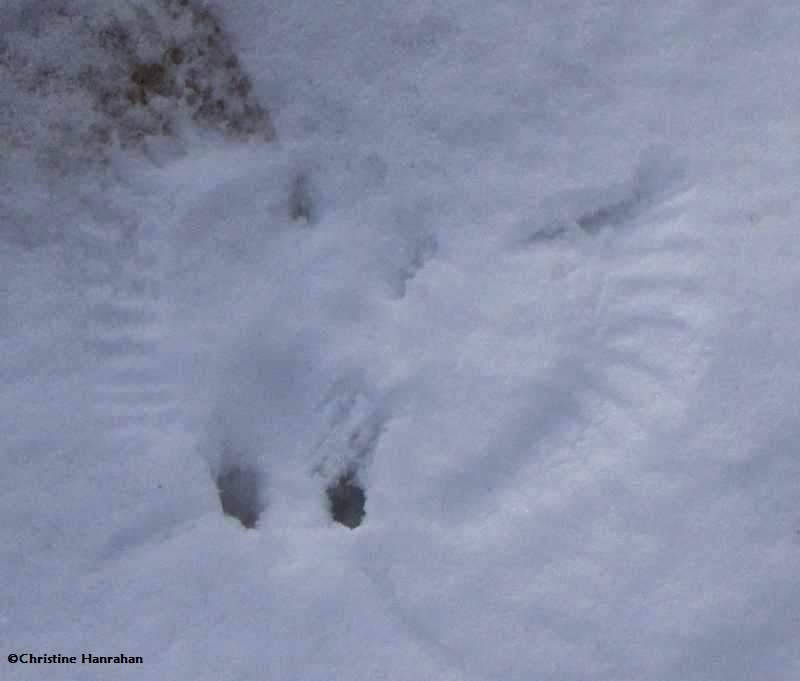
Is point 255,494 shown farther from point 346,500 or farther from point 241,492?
point 346,500

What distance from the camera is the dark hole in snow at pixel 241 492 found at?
3.96 feet

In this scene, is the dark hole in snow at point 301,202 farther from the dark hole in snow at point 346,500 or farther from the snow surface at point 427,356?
the dark hole in snow at point 346,500

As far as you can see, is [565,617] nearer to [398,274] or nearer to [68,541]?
[398,274]

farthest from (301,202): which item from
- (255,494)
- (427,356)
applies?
(255,494)

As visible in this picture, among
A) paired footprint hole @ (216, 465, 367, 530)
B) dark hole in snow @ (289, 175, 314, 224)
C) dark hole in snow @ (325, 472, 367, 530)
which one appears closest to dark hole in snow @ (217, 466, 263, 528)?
paired footprint hole @ (216, 465, 367, 530)

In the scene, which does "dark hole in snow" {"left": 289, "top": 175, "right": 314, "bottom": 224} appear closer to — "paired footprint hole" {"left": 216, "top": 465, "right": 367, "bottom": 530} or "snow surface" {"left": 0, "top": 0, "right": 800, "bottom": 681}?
"snow surface" {"left": 0, "top": 0, "right": 800, "bottom": 681}

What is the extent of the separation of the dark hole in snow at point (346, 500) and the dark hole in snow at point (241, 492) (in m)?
0.10

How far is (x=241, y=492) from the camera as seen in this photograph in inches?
47.7

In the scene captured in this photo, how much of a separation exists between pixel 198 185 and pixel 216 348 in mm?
235

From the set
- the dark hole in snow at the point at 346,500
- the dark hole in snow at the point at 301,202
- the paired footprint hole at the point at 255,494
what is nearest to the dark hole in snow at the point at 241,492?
the paired footprint hole at the point at 255,494

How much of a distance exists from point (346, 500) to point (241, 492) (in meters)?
0.15

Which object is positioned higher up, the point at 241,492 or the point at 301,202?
the point at 301,202

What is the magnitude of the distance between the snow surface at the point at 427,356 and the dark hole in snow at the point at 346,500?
0.6 inches

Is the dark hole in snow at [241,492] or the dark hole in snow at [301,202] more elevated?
the dark hole in snow at [301,202]
